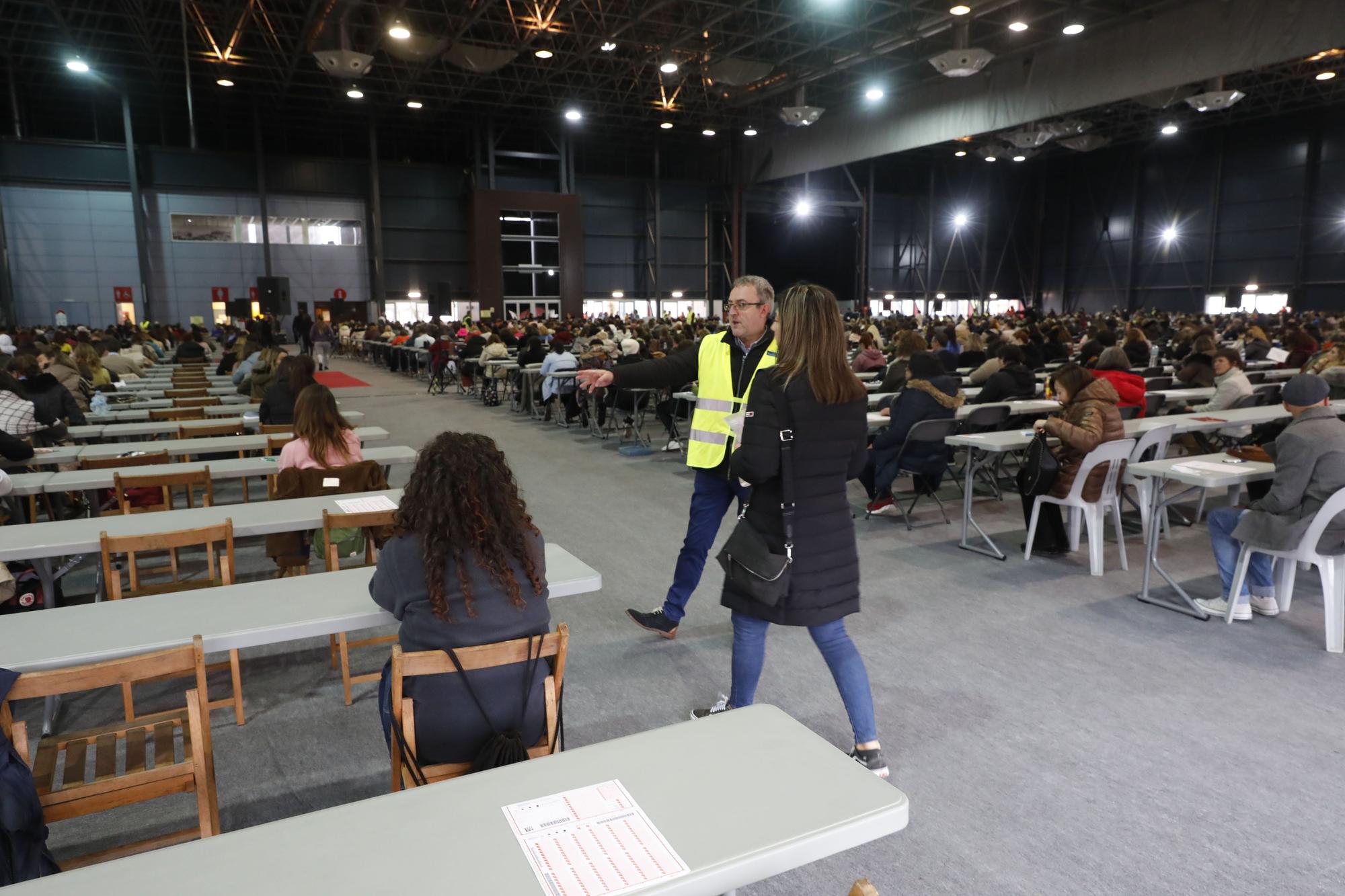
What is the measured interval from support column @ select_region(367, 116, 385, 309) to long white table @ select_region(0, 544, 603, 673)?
23.7m

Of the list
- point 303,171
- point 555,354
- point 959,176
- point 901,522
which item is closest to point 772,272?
point 959,176

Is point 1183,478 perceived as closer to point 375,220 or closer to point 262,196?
point 375,220

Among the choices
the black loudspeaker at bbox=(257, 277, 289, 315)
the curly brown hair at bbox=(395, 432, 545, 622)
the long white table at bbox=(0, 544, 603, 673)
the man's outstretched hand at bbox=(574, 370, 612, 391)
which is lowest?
the long white table at bbox=(0, 544, 603, 673)

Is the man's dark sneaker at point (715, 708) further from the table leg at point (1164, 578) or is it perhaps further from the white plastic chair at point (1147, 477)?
the white plastic chair at point (1147, 477)

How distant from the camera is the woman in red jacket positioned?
18.6 ft

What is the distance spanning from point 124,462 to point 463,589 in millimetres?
3912

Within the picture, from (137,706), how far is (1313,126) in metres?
29.4

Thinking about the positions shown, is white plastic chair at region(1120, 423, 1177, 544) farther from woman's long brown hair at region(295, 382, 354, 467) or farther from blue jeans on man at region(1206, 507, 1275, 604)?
woman's long brown hair at region(295, 382, 354, 467)

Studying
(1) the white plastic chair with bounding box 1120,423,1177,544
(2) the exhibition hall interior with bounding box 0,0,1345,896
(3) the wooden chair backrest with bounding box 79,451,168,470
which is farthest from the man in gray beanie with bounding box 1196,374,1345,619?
(3) the wooden chair backrest with bounding box 79,451,168,470

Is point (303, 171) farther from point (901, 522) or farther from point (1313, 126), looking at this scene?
point (1313, 126)

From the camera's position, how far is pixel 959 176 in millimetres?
30453

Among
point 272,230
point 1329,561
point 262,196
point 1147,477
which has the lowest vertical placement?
point 1329,561

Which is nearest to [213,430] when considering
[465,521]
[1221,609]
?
[465,521]

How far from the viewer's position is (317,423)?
3.85 metres
